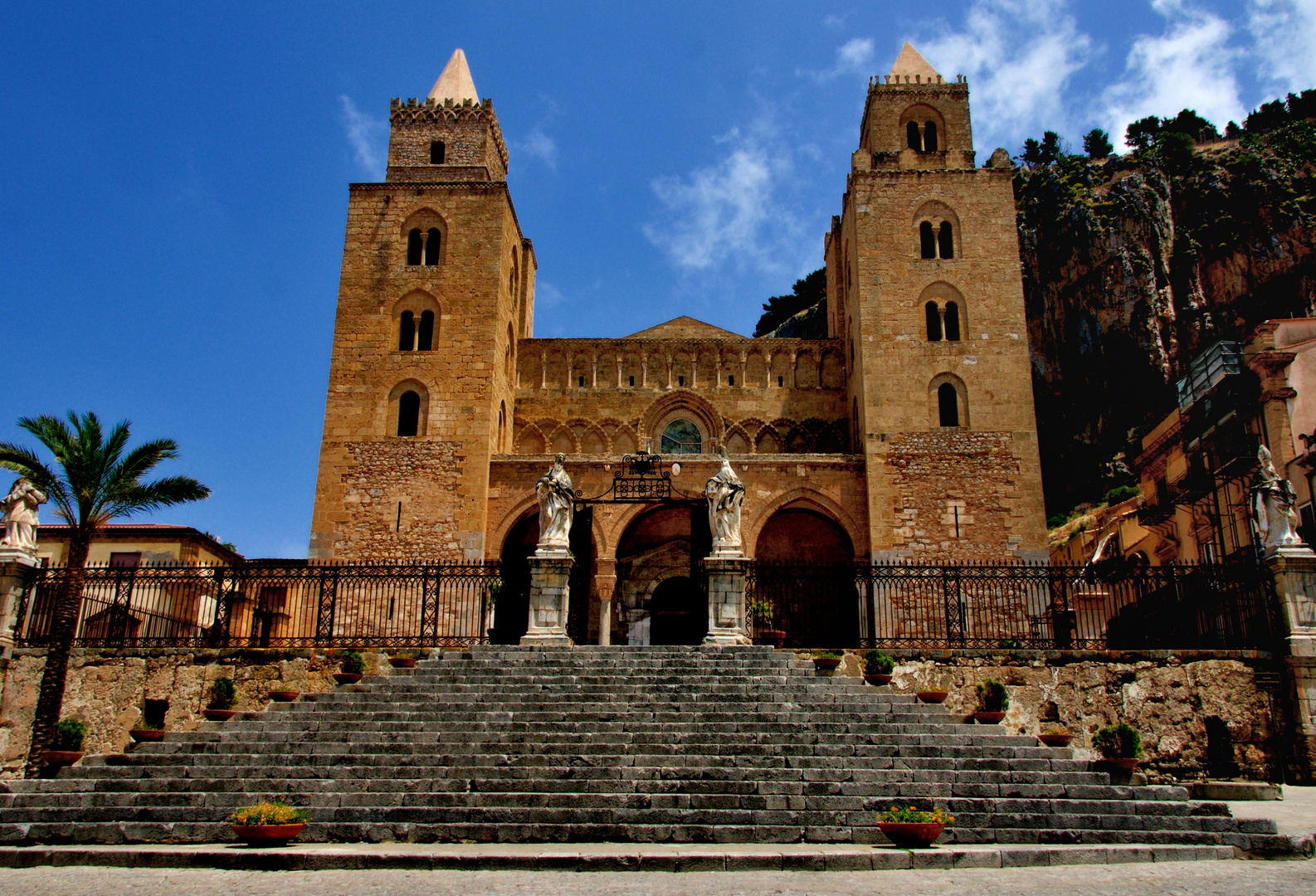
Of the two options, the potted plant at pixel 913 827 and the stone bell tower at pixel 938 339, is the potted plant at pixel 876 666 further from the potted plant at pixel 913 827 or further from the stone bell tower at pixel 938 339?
the stone bell tower at pixel 938 339

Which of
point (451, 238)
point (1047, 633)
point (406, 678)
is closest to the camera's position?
point (406, 678)

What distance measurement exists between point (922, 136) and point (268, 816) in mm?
26407

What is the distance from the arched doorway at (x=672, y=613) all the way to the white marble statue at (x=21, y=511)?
572 inches

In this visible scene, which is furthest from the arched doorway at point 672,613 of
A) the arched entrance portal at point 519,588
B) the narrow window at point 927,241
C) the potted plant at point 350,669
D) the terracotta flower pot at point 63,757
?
the terracotta flower pot at point 63,757

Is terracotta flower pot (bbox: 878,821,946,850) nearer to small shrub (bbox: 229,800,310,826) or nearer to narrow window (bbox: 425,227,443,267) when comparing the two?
small shrub (bbox: 229,800,310,826)

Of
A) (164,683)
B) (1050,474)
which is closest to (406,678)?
(164,683)

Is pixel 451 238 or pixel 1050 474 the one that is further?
pixel 1050 474

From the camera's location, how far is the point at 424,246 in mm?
27703

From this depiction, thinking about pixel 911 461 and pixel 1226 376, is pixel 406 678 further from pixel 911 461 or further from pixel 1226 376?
pixel 1226 376

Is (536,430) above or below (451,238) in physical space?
below

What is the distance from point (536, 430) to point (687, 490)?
6.41 metres

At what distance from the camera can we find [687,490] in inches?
976

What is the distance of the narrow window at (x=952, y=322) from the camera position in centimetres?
2688

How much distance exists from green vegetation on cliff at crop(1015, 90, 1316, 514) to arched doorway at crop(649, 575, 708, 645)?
97.2 feet
